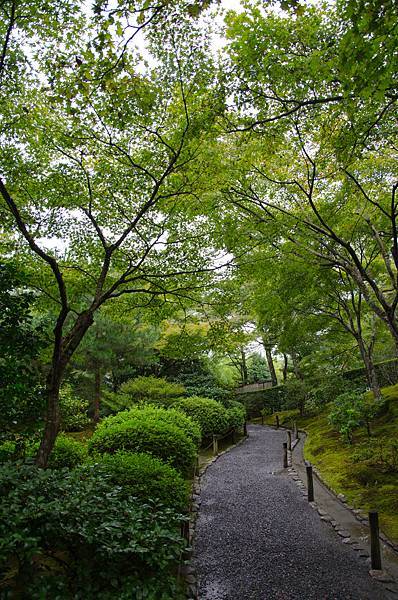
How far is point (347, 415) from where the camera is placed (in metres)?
10.9

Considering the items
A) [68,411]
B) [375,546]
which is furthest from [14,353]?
[68,411]

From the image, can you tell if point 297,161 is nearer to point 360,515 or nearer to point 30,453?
point 360,515

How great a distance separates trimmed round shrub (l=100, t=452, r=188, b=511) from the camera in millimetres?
5086

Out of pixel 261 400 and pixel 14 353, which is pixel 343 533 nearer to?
pixel 14 353

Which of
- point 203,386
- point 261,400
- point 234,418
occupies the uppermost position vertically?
point 203,386

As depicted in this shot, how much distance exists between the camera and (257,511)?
7.15 meters

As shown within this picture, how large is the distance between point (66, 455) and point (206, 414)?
24.7 ft

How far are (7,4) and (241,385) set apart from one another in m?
25.7

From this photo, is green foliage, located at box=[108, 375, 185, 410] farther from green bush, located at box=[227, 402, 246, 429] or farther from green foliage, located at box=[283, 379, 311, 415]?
green foliage, located at box=[283, 379, 311, 415]

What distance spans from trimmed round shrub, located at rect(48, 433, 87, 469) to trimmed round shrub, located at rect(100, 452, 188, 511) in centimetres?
128

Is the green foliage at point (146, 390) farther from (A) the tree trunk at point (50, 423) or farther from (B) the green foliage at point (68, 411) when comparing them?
(A) the tree trunk at point (50, 423)

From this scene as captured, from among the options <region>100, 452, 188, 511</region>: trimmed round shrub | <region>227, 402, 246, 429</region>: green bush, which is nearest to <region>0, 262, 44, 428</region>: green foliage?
<region>100, 452, 188, 511</region>: trimmed round shrub

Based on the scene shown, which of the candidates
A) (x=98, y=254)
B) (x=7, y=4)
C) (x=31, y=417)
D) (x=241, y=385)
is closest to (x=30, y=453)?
(x=31, y=417)

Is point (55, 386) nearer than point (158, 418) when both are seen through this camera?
Yes
